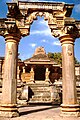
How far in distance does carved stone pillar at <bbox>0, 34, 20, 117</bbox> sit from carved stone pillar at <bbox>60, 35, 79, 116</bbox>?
6.60ft

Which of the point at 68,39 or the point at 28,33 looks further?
the point at 28,33

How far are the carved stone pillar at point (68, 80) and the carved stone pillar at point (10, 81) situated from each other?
2.01 metres

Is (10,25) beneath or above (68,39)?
above

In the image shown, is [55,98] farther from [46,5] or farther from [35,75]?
[35,75]

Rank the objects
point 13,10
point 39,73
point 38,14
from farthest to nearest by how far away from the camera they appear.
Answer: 1. point 39,73
2. point 38,14
3. point 13,10

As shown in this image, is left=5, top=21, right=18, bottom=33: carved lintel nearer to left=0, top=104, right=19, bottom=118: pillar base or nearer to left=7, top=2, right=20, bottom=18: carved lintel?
left=7, top=2, right=20, bottom=18: carved lintel

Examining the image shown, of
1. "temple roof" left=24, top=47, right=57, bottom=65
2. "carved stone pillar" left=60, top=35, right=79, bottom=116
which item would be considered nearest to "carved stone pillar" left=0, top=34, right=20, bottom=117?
"carved stone pillar" left=60, top=35, right=79, bottom=116

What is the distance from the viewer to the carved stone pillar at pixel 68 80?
8.28 metres

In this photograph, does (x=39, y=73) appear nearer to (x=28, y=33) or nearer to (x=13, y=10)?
(x=28, y=33)

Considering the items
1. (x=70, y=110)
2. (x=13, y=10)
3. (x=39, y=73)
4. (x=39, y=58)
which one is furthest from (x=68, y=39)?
(x=39, y=73)

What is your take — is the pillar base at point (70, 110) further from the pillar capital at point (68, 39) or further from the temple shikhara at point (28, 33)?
the pillar capital at point (68, 39)

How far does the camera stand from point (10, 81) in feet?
27.6

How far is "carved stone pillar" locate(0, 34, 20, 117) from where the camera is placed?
27.0ft

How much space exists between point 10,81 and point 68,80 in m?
2.38
